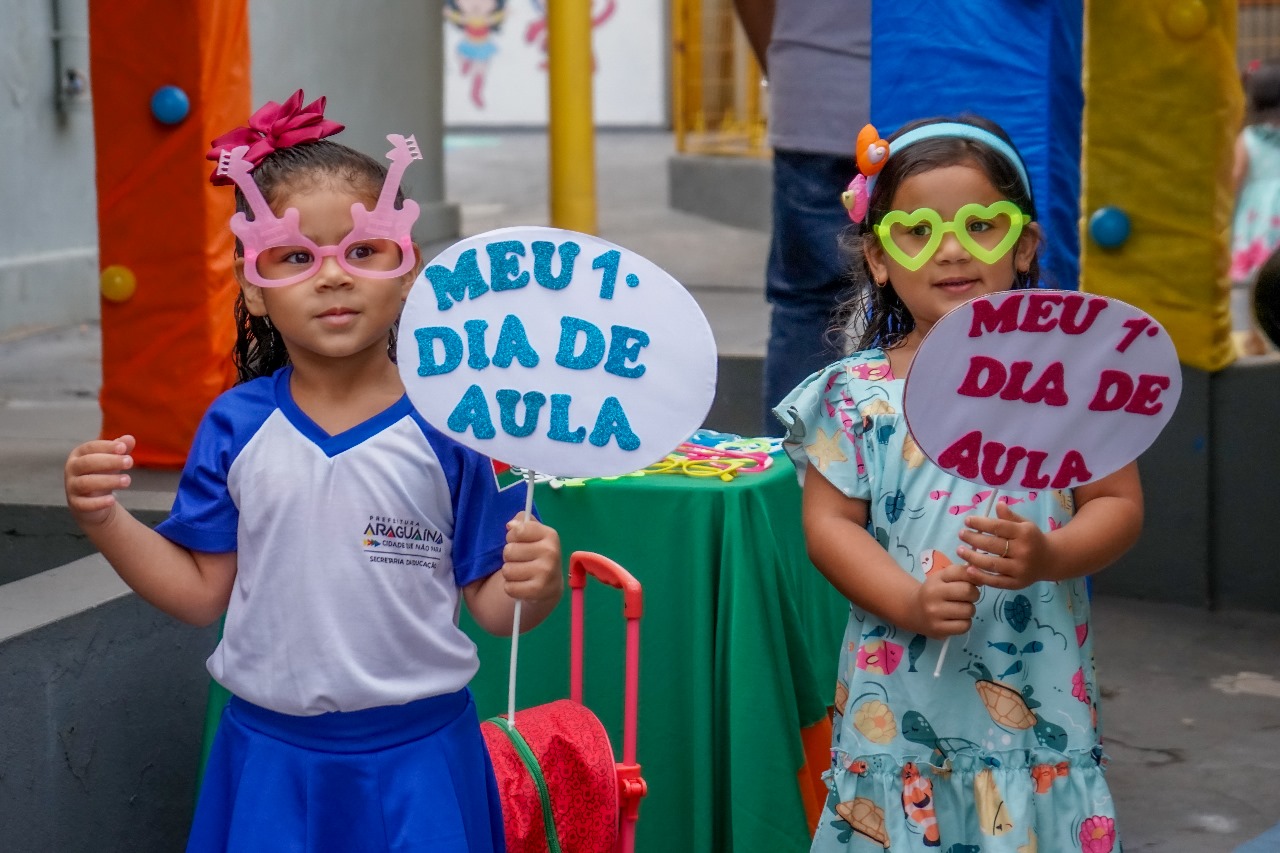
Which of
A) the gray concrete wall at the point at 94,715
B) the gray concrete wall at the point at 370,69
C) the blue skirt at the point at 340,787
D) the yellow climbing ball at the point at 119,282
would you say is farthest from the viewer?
the gray concrete wall at the point at 370,69

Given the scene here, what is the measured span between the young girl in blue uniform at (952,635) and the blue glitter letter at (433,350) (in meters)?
0.53

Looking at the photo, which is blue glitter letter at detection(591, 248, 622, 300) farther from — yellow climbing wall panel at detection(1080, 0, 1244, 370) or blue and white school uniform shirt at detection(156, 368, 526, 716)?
yellow climbing wall panel at detection(1080, 0, 1244, 370)

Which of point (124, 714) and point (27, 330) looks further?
point (27, 330)

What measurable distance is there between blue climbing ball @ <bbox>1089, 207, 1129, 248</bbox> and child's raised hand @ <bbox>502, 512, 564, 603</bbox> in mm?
3050

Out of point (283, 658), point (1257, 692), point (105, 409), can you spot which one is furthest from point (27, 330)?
point (283, 658)

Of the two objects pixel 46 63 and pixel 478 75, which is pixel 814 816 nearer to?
pixel 46 63

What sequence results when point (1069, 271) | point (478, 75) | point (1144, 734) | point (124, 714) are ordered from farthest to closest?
point (478, 75), point (1144, 734), point (1069, 271), point (124, 714)

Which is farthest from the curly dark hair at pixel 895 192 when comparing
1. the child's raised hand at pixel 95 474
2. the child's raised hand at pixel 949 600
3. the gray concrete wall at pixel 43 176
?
the gray concrete wall at pixel 43 176

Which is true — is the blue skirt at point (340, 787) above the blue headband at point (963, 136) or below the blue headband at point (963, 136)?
below

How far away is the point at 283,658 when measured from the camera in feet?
6.70

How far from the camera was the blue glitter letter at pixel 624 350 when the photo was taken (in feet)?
6.81

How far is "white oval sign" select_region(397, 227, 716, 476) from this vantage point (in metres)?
2.07

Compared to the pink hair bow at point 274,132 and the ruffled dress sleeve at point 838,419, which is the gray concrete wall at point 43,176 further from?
the ruffled dress sleeve at point 838,419

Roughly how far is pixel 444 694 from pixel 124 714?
3.06 ft
